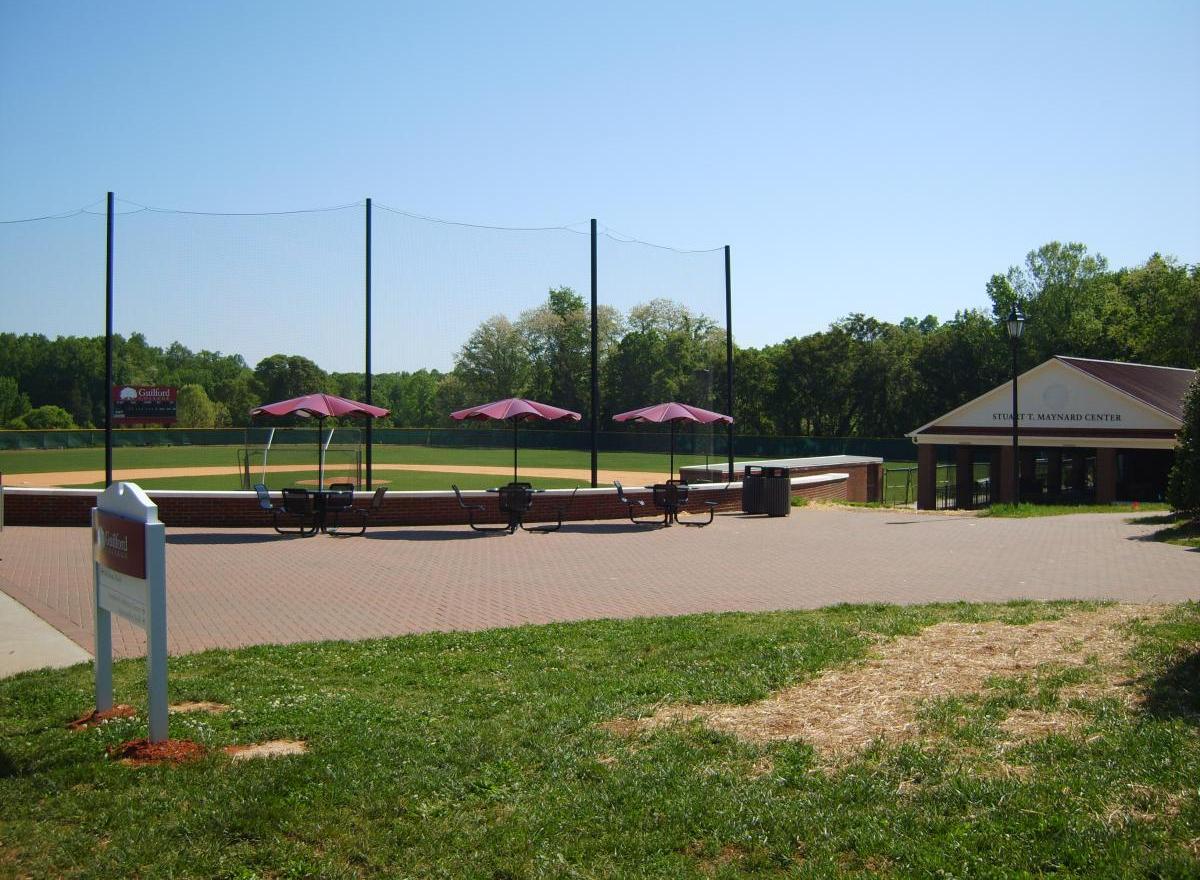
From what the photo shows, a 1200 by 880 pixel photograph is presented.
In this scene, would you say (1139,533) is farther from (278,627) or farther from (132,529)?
(132,529)

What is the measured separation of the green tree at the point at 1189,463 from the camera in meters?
10.8

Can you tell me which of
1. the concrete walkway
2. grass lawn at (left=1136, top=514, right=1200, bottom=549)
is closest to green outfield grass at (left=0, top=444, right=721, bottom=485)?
grass lawn at (left=1136, top=514, right=1200, bottom=549)

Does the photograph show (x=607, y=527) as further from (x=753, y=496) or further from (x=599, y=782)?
(x=599, y=782)

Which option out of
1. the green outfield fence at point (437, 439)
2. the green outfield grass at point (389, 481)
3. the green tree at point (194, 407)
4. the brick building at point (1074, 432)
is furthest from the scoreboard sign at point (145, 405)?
the brick building at point (1074, 432)

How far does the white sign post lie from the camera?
5.52 metres

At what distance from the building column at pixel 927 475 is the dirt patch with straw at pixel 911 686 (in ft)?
116

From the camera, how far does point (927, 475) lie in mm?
43406

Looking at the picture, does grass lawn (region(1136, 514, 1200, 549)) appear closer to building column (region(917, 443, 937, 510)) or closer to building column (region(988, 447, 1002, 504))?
building column (region(917, 443, 937, 510))

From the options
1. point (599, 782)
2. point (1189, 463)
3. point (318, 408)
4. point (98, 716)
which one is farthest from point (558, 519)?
point (599, 782)

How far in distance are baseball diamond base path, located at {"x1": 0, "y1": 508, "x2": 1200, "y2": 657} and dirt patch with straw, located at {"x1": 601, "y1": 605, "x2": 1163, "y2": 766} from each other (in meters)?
3.07

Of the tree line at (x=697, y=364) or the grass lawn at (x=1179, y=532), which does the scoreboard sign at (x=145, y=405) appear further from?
the grass lawn at (x=1179, y=532)

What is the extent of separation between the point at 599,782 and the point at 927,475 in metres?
40.8

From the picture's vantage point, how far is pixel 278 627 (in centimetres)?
958

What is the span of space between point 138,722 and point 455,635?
3.17 m
